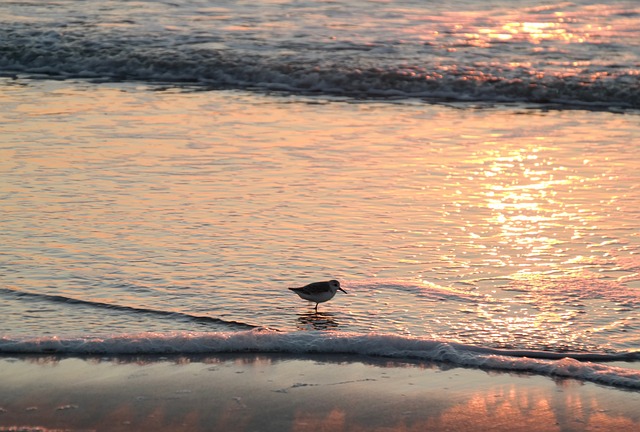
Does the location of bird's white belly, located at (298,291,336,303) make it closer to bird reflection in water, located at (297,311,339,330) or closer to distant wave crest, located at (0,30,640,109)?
bird reflection in water, located at (297,311,339,330)

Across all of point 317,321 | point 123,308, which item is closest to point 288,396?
point 317,321

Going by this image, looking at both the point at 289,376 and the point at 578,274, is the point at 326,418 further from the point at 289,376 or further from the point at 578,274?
the point at 578,274

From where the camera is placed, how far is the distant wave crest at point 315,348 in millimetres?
6457

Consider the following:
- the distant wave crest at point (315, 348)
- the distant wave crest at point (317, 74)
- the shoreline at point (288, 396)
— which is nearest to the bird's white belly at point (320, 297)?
the distant wave crest at point (315, 348)

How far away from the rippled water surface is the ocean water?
26 millimetres

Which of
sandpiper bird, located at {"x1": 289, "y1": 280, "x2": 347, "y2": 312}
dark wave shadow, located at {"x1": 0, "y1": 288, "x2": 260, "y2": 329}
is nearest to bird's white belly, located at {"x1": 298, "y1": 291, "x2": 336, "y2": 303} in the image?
sandpiper bird, located at {"x1": 289, "y1": 280, "x2": 347, "y2": 312}

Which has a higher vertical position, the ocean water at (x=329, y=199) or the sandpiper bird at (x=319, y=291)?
the sandpiper bird at (x=319, y=291)

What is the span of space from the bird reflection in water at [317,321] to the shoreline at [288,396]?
2.23 ft

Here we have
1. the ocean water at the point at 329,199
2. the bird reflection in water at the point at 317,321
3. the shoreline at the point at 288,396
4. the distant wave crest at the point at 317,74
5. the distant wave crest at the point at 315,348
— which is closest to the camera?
the shoreline at the point at 288,396

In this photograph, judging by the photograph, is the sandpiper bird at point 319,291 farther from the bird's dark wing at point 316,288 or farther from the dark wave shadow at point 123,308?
the dark wave shadow at point 123,308

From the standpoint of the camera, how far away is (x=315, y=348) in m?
6.65

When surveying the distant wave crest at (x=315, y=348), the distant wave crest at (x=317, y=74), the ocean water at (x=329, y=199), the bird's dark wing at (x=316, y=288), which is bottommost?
the distant wave crest at (x=317, y=74)

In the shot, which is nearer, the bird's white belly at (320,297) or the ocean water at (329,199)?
the ocean water at (329,199)

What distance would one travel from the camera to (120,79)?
17000 millimetres
